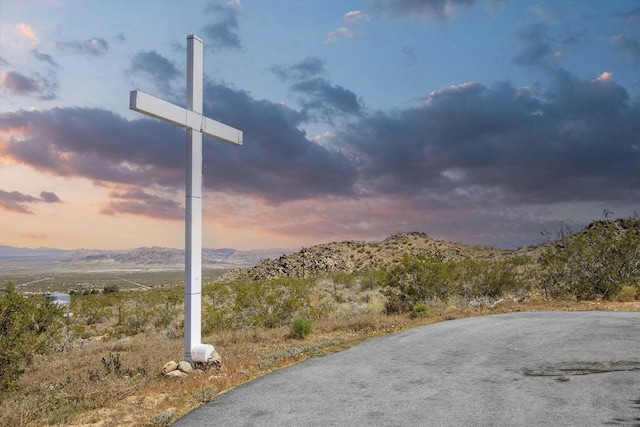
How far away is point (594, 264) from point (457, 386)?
18713 mm

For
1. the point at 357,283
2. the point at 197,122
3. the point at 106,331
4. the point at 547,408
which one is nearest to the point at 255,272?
the point at 357,283

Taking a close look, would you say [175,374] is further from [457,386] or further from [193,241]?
[457,386]

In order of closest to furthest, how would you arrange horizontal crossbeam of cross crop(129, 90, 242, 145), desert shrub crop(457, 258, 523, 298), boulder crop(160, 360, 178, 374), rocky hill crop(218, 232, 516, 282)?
horizontal crossbeam of cross crop(129, 90, 242, 145), boulder crop(160, 360, 178, 374), desert shrub crop(457, 258, 523, 298), rocky hill crop(218, 232, 516, 282)

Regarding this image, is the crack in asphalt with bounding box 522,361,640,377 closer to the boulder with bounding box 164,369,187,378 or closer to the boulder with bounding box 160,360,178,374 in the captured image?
the boulder with bounding box 164,369,187,378

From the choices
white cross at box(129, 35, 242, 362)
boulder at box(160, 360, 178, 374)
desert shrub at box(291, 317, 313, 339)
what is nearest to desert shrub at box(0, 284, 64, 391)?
boulder at box(160, 360, 178, 374)

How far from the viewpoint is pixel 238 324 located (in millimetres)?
21078

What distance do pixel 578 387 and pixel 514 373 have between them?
3.94 feet

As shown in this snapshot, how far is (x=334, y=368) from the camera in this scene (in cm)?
990

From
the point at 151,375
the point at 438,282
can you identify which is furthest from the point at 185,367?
the point at 438,282

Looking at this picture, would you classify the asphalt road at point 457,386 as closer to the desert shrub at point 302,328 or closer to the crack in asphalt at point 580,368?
the crack in asphalt at point 580,368

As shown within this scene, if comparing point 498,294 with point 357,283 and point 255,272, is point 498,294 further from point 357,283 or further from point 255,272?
point 255,272

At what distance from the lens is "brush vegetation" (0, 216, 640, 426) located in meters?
8.85

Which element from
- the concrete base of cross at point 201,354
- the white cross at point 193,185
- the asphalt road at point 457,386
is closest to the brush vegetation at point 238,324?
the concrete base of cross at point 201,354

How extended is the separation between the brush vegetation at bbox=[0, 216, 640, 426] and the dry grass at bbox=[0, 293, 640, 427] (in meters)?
0.03
